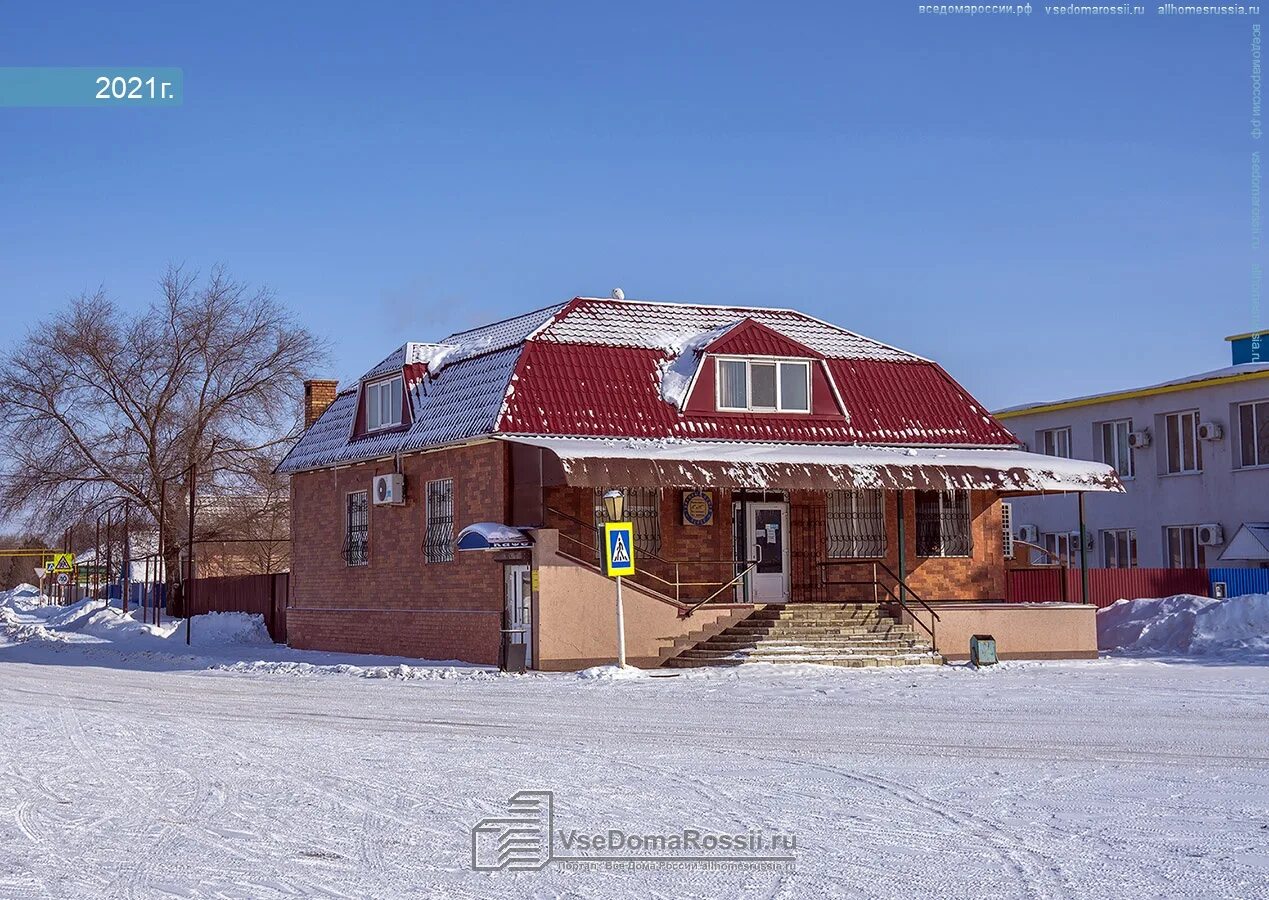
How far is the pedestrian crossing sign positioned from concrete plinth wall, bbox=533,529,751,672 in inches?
57.2

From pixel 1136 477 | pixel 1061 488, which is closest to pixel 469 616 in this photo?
pixel 1061 488

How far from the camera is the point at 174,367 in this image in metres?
53.1

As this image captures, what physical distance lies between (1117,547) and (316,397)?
22.9 metres

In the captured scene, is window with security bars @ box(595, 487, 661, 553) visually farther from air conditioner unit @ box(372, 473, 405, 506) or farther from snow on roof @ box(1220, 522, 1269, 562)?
snow on roof @ box(1220, 522, 1269, 562)

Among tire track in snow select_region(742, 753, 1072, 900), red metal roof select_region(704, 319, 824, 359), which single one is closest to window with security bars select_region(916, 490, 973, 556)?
red metal roof select_region(704, 319, 824, 359)

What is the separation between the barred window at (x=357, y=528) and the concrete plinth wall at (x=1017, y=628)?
11.4 m

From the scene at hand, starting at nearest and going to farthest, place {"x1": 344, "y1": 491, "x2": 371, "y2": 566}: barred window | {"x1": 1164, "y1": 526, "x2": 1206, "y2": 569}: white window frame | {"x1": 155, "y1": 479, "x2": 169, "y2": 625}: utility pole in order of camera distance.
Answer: {"x1": 344, "y1": 491, "x2": 371, "y2": 566}: barred window < {"x1": 1164, "y1": 526, "x2": 1206, "y2": 569}: white window frame < {"x1": 155, "y1": 479, "x2": 169, "y2": 625}: utility pole

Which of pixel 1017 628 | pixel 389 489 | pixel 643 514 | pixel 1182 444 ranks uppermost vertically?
pixel 1182 444

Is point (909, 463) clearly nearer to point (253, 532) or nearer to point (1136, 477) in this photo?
point (1136, 477)

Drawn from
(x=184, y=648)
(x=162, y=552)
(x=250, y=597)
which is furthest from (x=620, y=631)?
(x=162, y=552)

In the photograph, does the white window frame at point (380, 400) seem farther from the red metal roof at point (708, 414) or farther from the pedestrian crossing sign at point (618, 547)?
the pedestrian crossing sign at point (618, 547)

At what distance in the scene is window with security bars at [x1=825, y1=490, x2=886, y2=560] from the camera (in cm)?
3072

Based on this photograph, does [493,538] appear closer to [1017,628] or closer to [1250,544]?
[1017,628]

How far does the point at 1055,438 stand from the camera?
154 feet
